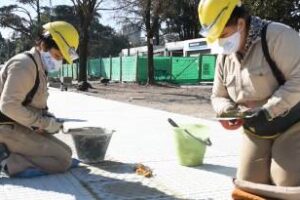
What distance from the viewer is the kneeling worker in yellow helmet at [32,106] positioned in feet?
18.1

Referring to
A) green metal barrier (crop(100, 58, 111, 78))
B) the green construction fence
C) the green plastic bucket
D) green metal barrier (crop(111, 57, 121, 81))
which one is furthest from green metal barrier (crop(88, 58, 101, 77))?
the green plastic bucket

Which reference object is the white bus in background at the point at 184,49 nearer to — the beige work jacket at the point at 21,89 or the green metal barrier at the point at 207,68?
the green metal barrier at the point at 207,68

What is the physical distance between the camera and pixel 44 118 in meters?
5.73

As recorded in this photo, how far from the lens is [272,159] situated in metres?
4.17

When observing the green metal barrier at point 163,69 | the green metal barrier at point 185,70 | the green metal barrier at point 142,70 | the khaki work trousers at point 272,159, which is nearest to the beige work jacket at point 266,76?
the khaki work trousers at point 272,159

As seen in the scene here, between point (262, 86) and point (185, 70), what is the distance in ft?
102

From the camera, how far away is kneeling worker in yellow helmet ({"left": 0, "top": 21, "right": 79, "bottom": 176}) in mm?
5520

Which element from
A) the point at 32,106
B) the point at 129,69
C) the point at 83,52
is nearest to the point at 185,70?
the point at 129,69

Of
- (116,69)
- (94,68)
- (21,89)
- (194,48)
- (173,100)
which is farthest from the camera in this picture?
(194,48)

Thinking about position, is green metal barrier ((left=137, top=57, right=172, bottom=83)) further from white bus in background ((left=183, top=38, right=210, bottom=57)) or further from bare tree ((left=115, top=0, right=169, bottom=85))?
white bus in background ((left=183, top=38, right=210, bottom=57))

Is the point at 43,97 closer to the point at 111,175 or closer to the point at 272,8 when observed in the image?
the point at 111,175

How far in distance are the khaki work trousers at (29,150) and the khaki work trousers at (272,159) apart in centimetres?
227

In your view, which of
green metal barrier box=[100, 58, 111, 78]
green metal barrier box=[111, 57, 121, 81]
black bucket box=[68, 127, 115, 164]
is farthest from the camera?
green metal barrier box=[100, 58, 111, 78]

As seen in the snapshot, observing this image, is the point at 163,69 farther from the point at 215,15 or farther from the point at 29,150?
the point at 215,15
